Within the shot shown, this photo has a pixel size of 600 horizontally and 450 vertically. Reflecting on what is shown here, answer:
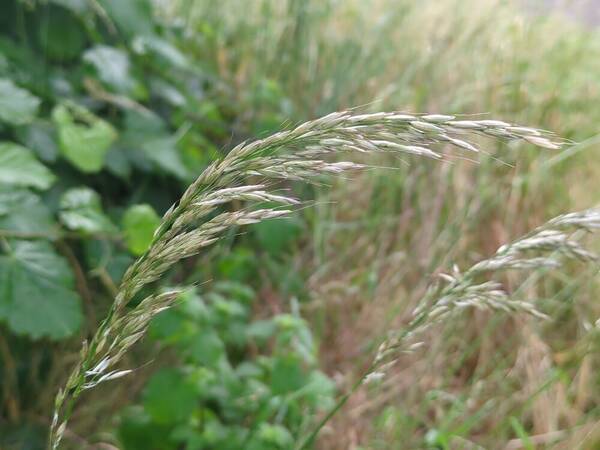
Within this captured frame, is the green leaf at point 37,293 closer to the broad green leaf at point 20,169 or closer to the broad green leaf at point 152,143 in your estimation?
the broad green leaf at point 20,169

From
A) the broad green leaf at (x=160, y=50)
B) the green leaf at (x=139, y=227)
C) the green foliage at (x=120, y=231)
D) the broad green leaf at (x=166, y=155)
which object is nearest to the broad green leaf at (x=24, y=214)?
the green foliage at (x=120, y=231)

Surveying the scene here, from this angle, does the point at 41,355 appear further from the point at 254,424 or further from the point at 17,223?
the point at 254,424

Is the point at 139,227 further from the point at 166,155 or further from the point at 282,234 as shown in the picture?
the point at 282,234

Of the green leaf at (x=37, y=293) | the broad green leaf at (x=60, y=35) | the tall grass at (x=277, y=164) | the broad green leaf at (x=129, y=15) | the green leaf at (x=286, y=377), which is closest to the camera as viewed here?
the tall grass at (x=277, y=164)

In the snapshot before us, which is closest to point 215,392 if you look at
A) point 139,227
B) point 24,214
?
point 139,227

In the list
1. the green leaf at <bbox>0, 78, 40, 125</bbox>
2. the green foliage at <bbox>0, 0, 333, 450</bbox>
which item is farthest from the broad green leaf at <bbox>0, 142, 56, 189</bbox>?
the green leaf at <bbox>0, 78, 40, 125</bbox>

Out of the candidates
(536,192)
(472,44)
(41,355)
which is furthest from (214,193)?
(472,44)
